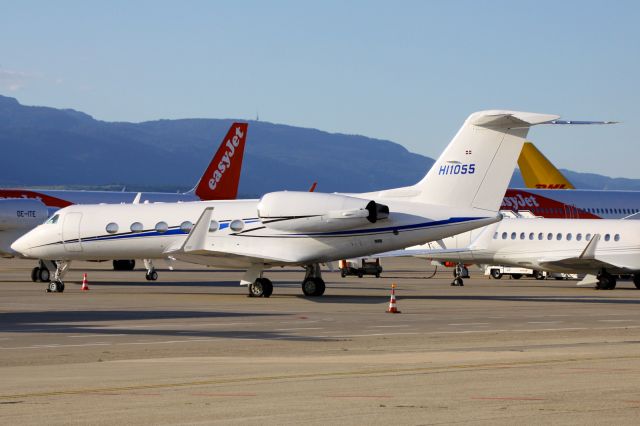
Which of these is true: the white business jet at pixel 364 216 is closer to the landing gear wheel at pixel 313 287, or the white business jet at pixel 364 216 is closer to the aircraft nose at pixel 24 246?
the landing gear wheel at pixel 313 287

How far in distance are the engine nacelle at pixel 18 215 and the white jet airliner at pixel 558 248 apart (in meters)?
16.9

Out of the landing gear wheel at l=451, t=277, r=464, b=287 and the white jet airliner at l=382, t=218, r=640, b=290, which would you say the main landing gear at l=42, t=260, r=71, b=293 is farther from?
the landing gear wheel at l=451, t=277, r=464, b=287

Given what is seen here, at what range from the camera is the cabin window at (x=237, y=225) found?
39531mm

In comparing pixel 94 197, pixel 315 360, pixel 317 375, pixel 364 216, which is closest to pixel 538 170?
pixel 94 197

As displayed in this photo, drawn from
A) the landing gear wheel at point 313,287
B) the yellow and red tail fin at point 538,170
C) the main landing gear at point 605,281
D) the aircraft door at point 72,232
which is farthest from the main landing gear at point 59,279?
the yellow and red tail fin at point 538,170

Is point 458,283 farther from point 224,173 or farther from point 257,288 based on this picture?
point 224,173

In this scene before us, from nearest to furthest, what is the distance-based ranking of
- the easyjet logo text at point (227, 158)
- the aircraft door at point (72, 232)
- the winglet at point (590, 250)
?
the aircraft door at point (72, 232), the winglet at point (590, 250), the easyjet logo text at point (227, 158)

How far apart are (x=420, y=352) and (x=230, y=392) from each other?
6.61 m

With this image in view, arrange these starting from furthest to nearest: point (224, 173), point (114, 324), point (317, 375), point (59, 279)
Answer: point (224, 173) → point (59, 279) → point (114, 324) → point (317, 375)

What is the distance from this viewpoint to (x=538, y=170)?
10106cm

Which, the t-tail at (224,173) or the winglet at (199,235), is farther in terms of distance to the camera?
the t-tail at (224,173)

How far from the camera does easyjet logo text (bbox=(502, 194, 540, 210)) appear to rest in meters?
80.7

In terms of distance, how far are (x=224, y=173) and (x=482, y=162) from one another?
3852 cm

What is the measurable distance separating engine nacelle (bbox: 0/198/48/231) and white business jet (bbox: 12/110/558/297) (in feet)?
55.5
